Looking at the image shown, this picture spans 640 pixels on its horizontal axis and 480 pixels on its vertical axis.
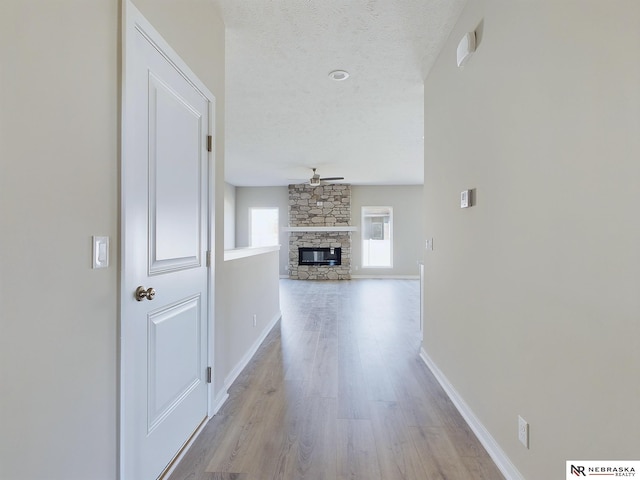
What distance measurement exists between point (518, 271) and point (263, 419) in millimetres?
1737

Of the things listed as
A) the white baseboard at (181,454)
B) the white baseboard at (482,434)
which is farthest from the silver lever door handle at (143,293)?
the white baseboard at (482,434)

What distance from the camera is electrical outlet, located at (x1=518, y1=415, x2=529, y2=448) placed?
143cm

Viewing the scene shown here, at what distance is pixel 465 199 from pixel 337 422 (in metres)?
1.65

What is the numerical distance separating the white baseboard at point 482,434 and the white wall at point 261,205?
7.73m

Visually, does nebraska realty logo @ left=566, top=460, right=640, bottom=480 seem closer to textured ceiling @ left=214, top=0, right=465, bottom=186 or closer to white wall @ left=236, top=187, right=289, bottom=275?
textured ceiling @ left=214, top=0, right=465, bottom=186

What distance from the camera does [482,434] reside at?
72.6 inches

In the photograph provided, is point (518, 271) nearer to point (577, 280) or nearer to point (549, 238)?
point (549, 238)

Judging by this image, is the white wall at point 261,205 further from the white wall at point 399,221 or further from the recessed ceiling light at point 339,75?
the recessed ceiling light at point 339,75

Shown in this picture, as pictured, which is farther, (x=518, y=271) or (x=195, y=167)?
(x=195, y=167)

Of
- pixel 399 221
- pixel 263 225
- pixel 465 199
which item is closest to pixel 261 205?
pixel 263 225

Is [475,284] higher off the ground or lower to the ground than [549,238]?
lower
